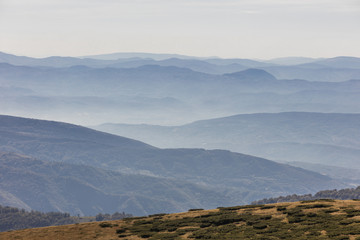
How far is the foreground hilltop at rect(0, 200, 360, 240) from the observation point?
60875 mm

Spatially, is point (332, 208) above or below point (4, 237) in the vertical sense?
above

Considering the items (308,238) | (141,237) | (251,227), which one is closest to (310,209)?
(251,227)

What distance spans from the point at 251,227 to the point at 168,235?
376 inches

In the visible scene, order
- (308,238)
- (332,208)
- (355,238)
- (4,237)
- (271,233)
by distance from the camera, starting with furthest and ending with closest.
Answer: (4,237) < (332,208) < (271,233) < (308,238) < (355,238)

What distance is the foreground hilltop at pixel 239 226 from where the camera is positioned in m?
60.9

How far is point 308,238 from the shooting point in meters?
57.2

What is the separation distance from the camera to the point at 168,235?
228ft

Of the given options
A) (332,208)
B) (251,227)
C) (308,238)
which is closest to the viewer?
(308,238)

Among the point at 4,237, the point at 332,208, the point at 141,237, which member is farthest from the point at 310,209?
the point at 4,237

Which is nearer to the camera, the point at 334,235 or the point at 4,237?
the point at 334,235

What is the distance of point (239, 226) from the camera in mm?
69312

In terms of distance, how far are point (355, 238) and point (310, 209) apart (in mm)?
19253

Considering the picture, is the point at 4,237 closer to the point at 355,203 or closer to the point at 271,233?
the point at 271,233

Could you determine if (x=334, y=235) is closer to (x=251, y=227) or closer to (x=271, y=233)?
(x=271, y=233)
